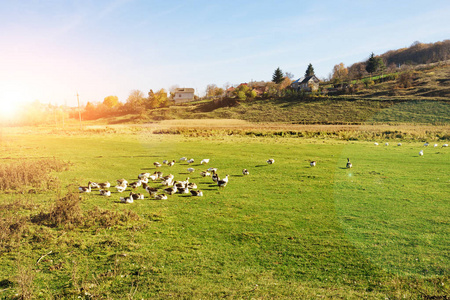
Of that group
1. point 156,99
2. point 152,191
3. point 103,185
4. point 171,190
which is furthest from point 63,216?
point 156,99

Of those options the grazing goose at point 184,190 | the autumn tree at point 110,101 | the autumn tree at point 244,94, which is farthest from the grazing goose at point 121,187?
the autumn tree at point 110,101

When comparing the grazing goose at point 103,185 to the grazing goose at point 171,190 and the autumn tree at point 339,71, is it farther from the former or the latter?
the autumn tree at point 339,71

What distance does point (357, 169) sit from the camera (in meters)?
22.5

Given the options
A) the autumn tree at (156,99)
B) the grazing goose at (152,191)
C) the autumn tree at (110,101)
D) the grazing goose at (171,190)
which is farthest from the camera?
the autumn tree at (110,101)

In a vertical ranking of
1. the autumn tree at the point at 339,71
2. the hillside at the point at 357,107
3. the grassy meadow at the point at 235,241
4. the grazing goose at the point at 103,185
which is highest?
the autumn tree at the point at 339,71

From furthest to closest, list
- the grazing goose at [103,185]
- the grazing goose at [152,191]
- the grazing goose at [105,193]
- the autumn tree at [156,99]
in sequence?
1. the autumn tree at [156,99]
2. the grazing goose at [103,185]
3. the grazing goose at [105,193]
4. the grazing goose at [152,191]

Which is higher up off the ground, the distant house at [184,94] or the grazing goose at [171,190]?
the distant house at [184,94]

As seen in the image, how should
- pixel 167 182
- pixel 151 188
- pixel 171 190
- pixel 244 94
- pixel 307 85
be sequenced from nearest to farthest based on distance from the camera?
pixel 151 188, pixel 171 190, pixel 167 182, pixel 244 94, pixel 307 85

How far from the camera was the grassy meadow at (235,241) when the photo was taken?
7.45 meters

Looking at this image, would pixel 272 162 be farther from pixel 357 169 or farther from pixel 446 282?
pixel 446 282

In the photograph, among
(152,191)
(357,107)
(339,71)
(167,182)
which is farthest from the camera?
(339,71)

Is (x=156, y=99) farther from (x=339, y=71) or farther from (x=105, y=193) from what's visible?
(x=105, y=193)

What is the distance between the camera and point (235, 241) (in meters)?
10.1

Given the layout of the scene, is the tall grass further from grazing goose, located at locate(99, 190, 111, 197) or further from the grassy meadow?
grazing goose, located at locate(99, 190, 111, 197)
